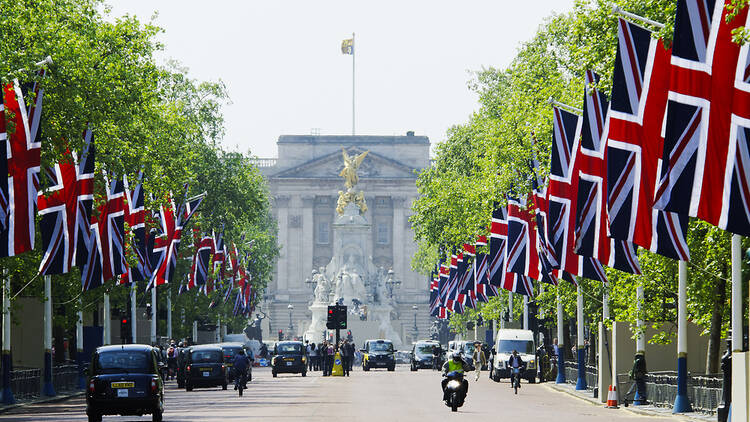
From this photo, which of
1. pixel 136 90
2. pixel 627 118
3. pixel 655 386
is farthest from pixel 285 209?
pixel 627 118

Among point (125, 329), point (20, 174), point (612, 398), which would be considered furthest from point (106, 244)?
point (612, 398)

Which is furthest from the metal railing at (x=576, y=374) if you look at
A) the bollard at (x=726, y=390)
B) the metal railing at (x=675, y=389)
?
the bollard at (x=726, y=390)

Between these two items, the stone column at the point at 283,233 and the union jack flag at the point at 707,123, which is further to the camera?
the stone column at the point at 283,233

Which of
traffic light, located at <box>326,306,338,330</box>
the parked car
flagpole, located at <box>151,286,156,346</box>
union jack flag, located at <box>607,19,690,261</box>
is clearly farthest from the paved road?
the parked car

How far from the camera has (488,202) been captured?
6288cm

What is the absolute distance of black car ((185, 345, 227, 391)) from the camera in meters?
55.4

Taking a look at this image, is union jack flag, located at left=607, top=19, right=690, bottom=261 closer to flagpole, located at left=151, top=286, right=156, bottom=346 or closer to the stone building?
flagpole, located at left=151, top=286, right=156, bottom=346

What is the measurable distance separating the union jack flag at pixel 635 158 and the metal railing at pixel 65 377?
28.2m

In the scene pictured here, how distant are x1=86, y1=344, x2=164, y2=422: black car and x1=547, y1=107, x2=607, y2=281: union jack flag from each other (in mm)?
11448

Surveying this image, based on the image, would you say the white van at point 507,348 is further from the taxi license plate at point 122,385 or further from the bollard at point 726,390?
the taxi license plate at point 122,385

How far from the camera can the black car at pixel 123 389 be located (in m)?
32.0

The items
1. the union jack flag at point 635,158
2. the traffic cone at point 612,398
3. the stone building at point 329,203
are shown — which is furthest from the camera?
the stone building at point 329,203

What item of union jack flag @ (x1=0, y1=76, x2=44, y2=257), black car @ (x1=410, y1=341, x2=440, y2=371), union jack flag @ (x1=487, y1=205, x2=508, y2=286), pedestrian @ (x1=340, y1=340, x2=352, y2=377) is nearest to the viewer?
union jack flag @ (x1=0, y1=76, x2=44, y2=257)

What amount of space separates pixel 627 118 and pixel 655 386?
1411cm
